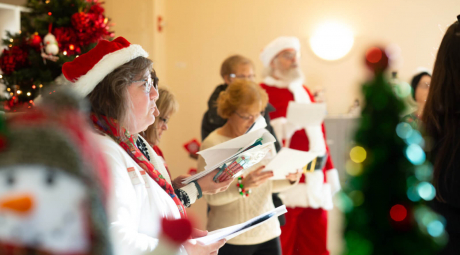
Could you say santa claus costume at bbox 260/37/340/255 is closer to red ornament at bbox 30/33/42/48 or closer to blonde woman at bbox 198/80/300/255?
blonde woman at bbox 198/80/300/255

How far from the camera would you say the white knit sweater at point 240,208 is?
1.83m

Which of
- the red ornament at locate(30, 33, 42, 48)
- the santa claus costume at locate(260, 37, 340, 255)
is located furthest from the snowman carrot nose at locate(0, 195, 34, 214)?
the santa claus costume at locate(260, 37, 340, 255)

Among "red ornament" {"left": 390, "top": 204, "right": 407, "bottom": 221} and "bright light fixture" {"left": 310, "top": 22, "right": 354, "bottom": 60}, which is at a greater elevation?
"red ornament" {"left": 390, "top": 204, "right": 407, "bottom": 221}

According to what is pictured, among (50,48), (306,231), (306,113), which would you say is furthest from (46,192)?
(306,231)

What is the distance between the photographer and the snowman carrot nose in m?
0.34

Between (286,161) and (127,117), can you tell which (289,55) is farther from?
(127,117)

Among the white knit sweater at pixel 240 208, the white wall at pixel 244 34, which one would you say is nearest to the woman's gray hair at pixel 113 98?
the white knit sweater at pixel 240 208

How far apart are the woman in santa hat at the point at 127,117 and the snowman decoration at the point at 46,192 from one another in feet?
1.91

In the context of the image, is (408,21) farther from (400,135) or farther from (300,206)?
(400,135)

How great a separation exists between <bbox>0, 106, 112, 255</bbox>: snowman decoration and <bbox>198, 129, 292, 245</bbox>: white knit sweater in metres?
1.48

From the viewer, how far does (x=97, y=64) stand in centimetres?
108

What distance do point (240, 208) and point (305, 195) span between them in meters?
0.92

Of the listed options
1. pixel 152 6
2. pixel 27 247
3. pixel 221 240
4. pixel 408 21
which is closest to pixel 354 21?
pixel 408 21

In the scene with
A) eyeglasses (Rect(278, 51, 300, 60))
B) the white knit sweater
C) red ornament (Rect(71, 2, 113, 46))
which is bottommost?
the white knit sweater
